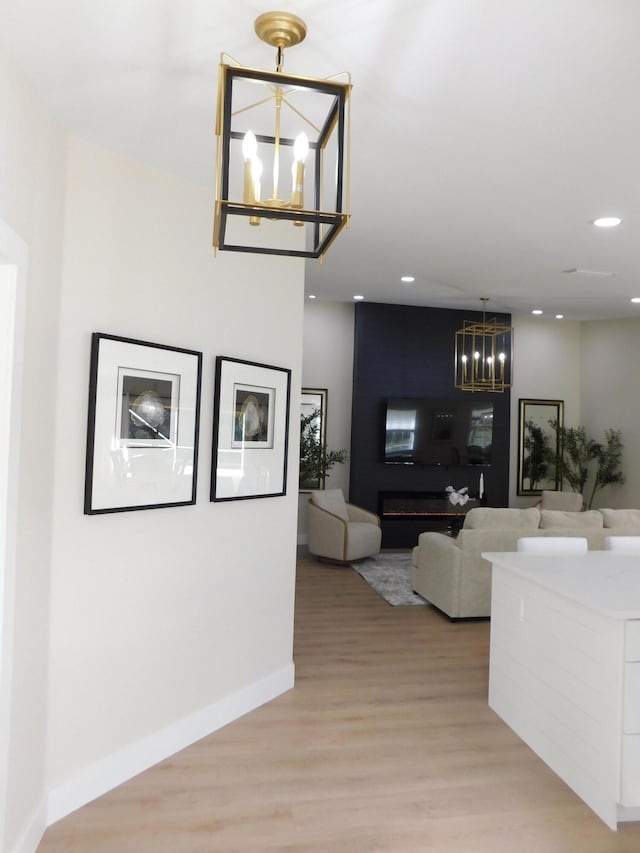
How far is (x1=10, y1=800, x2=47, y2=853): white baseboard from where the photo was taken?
7.57 feet

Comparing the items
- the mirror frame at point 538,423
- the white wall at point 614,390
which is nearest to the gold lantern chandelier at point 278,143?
the mirror frame at point 538,423

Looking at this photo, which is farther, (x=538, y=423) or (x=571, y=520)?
(x=538, y=423)

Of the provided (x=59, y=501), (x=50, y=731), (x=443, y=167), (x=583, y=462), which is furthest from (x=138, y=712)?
(x=583, y=462)

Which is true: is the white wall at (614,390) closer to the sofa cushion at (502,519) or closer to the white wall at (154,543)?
the sofa cushion at (502,519)

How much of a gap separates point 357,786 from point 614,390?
7351 mm

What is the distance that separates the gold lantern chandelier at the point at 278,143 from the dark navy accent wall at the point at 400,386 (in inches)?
194

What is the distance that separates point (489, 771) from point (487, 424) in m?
6.03

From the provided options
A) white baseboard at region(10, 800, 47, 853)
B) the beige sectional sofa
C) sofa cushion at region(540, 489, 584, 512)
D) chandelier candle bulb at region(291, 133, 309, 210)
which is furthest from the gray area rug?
chandelier candle bulb at region(291, 133, 309, 210)

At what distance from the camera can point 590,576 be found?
3.29 meters

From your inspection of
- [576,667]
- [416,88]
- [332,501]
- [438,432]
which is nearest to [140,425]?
[416,88]

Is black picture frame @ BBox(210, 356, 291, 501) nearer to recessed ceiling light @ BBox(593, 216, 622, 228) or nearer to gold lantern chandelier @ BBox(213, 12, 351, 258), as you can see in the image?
gold lantern chandelier @ BBox(213, 12, 351, 258)

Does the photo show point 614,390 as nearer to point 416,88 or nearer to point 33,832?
point 416,88

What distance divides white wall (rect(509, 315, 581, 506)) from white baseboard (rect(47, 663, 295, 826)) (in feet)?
19.7

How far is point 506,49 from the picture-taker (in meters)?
2.23
